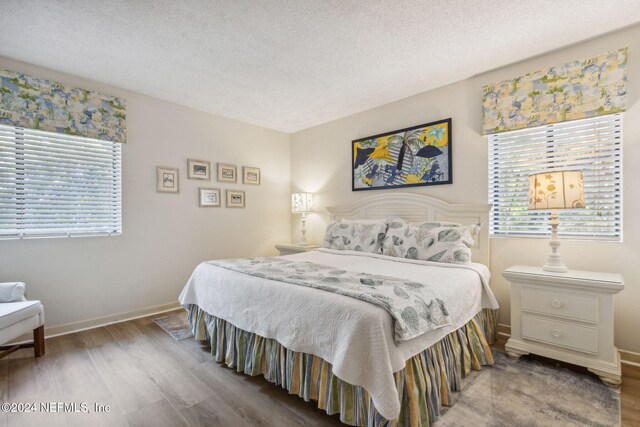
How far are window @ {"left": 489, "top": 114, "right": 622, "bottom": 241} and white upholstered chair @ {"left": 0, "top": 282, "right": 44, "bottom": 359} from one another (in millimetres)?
3928

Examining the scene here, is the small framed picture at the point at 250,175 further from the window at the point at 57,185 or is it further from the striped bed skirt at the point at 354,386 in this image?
the striped bed skirt at the point at 354,386

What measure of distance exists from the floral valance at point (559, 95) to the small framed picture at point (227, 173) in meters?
3.07

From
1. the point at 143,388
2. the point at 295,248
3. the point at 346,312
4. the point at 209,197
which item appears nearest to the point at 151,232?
the point at 209,197

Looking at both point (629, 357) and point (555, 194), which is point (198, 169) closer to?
point (555, 194)

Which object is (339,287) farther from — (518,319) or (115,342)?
(115,342)

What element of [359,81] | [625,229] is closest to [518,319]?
[625,229]

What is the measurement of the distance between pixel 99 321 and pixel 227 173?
219cm

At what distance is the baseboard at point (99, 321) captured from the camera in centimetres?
277

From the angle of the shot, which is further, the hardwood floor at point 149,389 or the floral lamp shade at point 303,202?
the floral lamp shade at point 303,202

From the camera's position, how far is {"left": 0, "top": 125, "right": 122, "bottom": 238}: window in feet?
8.57

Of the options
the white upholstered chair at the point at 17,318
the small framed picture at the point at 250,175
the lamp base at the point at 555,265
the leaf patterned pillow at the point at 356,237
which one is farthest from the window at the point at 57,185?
the lamp base at the point at 555,265

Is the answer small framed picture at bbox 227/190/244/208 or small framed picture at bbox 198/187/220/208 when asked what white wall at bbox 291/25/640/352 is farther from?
small framed picture at bbox 198/187/220/208

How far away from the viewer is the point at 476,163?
2.94 meters

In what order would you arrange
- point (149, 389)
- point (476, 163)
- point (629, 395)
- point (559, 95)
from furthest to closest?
point (476, 163)
point (559, 95)
point (149, 389)
point (629, 395)
